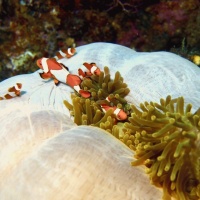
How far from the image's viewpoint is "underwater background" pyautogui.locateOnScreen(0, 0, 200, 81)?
4.07 metres

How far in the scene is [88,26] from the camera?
4281 millimetres

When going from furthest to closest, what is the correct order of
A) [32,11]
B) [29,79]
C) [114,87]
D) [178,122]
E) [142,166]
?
1. [32,11]
2. [29,79]
3. [114,87]
4. [142,166]
5. [178,122]

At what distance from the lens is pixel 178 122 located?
61.0 inches

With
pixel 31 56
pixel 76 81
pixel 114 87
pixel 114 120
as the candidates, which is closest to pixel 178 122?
pixel 114 120

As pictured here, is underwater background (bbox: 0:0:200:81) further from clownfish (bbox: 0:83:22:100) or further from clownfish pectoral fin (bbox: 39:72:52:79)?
clownfish (bbox: 0:83:22:100)

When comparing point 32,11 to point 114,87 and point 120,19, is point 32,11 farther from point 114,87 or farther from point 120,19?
point 114,87

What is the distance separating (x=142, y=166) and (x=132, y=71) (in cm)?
95

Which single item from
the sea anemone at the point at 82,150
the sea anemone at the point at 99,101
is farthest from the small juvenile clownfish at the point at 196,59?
the sea anemone at the point at 99,101

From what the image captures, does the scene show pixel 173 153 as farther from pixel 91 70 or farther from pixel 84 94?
pixel 91 70

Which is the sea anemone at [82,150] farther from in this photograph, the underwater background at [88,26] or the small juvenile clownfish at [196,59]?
the underwater background at [88,26]

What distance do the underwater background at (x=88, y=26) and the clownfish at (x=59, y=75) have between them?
5.47 feet

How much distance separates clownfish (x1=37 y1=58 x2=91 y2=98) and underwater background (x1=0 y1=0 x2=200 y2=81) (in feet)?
5.47

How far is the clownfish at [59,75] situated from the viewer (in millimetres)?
2415

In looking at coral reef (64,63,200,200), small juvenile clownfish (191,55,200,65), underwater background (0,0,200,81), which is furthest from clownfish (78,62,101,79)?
small juvenile clownfish (191,55,200,65)
